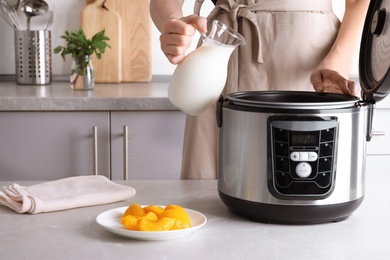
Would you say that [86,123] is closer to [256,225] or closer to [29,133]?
[29,133]

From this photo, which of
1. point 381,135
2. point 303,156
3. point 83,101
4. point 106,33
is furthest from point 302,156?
point 106,33

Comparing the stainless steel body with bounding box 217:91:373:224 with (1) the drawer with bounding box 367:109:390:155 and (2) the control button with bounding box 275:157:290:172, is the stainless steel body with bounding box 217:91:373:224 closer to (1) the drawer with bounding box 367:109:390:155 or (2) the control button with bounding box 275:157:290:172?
(2) the control button with bounding box 275:157:290:172

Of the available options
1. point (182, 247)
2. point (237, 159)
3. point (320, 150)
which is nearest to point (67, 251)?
point (182, 247)

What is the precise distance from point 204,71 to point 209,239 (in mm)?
288

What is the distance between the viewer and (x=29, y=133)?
8.11 ft

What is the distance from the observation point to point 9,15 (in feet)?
9.50

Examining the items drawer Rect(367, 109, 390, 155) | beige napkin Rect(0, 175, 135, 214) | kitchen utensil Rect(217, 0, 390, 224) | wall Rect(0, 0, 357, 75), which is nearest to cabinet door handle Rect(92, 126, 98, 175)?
wall Rect(0, 0, 357, 75)

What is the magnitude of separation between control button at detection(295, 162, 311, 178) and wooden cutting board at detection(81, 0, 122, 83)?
1.92m

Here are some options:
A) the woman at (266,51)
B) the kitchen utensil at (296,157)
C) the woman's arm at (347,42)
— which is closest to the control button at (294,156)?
the kitchen utensil at (296,157)

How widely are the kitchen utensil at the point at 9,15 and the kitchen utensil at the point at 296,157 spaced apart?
2003 mm

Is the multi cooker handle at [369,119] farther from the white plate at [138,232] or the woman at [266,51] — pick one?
the woman at [266,51]

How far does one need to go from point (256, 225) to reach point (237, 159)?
110mm

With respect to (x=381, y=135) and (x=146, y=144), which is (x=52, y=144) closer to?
(x=146, y=144)

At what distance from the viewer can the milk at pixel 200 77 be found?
44.6 inches
